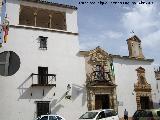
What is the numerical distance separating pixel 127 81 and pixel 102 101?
401 cm

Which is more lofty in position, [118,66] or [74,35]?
[74,35]

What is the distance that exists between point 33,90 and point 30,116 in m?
2.42

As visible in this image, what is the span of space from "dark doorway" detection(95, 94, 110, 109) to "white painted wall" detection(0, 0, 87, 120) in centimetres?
180

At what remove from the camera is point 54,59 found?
2748cm

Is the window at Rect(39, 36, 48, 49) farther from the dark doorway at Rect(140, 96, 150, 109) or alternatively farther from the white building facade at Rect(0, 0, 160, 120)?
the dark doorway at Rect(140, 96, 150, 109)

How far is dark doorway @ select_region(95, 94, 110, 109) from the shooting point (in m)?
29.1

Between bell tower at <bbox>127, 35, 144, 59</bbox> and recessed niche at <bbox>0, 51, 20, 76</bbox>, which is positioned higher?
bell tower at <bbox>127, 35, 144, 59</bbox>

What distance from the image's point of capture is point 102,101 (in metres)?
29.6

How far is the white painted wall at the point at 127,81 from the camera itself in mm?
30422

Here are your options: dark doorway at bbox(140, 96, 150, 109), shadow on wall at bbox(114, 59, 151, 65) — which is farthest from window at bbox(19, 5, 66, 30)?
dark doorway at bbox(140, 96, 150, 109)

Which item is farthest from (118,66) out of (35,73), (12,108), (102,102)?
(12,108)

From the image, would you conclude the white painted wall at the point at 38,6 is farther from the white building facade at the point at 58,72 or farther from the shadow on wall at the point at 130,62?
the shadow on wall at the point at 130,62

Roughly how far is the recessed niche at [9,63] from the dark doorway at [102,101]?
30.1ft

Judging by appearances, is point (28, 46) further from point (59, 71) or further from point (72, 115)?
point (72, 115)
